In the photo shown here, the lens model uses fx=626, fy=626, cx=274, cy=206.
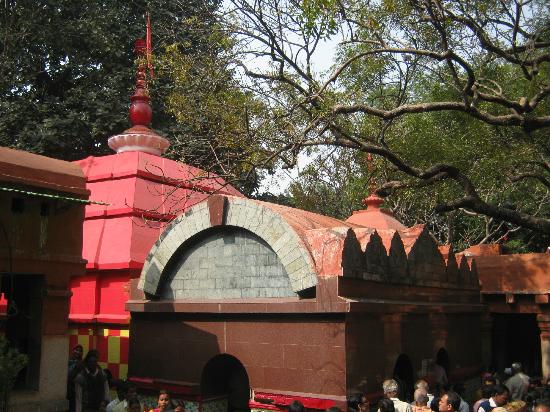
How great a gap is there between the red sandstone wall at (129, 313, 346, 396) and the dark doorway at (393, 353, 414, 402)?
81.1 inches

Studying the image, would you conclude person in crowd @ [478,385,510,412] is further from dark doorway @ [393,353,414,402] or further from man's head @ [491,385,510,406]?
dark doorway @ [393,353,414,402]

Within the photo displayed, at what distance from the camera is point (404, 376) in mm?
9758

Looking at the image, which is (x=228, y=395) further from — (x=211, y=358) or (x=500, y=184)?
(x=500, y=184)

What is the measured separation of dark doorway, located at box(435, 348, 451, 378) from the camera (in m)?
11.0

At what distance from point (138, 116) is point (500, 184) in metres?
8.06

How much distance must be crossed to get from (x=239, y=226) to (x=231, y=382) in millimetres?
2487

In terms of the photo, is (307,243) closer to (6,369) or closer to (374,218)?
(6,369)

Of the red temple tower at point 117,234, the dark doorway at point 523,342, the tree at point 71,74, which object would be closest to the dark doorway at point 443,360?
the red temple tower at point 117,234

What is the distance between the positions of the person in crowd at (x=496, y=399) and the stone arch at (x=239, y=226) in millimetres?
2525

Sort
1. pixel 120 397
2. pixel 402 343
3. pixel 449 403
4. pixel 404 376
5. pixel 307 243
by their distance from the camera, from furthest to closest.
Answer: pixel 404 376
pixel 402 343
pixel 307 243
pixel 120 397
pixel 449 403

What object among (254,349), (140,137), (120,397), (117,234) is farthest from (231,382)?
(140,137)

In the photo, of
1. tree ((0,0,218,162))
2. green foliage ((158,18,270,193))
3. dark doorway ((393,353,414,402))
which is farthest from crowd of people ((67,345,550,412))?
tree ((0,0,218,162))

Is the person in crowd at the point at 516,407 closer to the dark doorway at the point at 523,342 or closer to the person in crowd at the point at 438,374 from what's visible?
the person in crowd at the point at 438,374

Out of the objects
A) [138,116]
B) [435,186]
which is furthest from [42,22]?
[435,186]
